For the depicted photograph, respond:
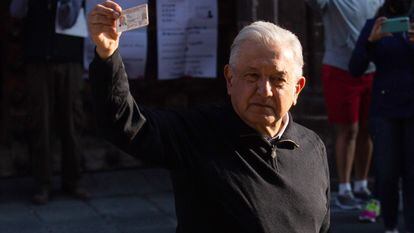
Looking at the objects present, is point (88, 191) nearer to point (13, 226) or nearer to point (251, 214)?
point (13, 226)

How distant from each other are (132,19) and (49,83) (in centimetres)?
482

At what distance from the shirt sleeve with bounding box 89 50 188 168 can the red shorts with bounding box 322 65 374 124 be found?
456 cm

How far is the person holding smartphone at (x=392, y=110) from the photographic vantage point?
6.15 metres

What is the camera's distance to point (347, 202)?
7.28 m

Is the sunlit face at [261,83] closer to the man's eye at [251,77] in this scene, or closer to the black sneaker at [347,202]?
the man's eye at [251,77]

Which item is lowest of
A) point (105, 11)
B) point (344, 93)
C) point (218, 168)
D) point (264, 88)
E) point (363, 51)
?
point (344, 93)

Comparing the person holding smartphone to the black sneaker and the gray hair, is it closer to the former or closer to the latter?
the black sneaker

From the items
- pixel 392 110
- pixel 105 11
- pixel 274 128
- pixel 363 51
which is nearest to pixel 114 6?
pixel 105 11

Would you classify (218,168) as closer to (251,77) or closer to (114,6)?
(251,77)

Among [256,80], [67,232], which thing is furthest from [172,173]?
[67,232]

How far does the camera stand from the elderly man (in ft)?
8.89

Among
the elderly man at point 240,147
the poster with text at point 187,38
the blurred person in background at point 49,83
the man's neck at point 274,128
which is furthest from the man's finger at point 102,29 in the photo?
the poster with text at point 187,38

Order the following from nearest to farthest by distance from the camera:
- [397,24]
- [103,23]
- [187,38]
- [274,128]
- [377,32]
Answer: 1. [103,23]
2. [274,128]
3. [397,24]
4. [377,32]
5. [187,38]

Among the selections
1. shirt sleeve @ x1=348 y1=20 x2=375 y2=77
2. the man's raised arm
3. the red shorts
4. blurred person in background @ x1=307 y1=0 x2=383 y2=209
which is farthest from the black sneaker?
the man's raised arm
